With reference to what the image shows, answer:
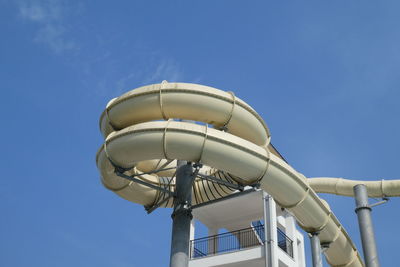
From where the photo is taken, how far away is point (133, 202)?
17812 millimetres

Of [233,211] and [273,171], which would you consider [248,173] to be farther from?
[233,211]

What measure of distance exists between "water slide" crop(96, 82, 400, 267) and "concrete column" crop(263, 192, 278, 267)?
18.4 ft

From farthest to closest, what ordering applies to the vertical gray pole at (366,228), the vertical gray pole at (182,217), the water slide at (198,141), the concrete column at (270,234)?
1. the concrete column at (270,234)
2. the vertical gray pole at (366,228)
3. the vertical gray pole at (182,217)
4. the water slide at (198,141)

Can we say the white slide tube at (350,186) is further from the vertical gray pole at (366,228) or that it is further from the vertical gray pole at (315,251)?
the vertical gray pole at (315,251)

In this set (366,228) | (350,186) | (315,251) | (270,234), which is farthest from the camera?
(350,186)

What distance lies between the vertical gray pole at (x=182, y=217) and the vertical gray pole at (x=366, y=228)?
6.82 metres

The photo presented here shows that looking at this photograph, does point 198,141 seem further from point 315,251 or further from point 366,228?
point 366,228

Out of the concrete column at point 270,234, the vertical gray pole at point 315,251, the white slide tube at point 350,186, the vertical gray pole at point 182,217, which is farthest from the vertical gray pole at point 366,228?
the vertical gray pole at point 182,217

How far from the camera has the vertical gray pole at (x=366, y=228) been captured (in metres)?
17.7

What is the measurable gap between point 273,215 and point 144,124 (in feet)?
37.8

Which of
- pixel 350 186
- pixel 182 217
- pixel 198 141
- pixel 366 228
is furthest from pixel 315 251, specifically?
pixel 350 186

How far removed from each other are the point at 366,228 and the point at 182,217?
24.4 ft

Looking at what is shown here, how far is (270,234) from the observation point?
75.2 feet

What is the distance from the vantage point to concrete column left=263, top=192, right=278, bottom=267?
22203mm
